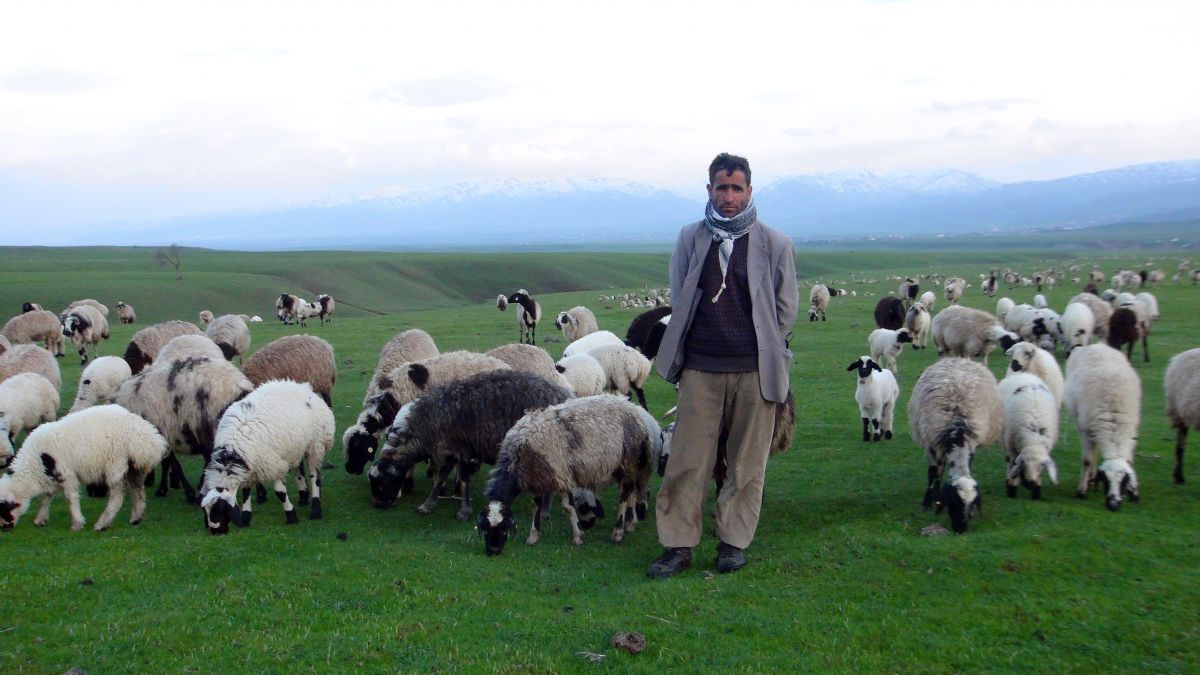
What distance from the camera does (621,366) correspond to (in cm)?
1600

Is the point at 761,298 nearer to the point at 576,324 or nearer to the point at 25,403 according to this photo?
the point at 25,403

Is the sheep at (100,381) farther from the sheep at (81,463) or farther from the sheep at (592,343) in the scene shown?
the sheep at (592,343)

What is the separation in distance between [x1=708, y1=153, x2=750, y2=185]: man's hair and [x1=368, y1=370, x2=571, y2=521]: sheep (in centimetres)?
421

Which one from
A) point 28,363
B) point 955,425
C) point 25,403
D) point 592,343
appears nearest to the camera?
point 955,425

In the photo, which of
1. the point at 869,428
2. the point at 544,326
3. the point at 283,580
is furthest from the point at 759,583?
the point at 544,326

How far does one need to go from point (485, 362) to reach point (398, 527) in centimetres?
382

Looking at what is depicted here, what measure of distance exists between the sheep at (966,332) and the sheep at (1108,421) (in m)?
8.78

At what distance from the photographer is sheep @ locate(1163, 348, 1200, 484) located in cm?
1014

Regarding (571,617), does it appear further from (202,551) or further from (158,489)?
(158,489)

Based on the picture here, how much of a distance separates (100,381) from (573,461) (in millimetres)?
10231

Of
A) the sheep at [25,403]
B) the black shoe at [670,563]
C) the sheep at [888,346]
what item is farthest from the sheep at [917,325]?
the sheep at [25,403]

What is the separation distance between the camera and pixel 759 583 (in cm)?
712

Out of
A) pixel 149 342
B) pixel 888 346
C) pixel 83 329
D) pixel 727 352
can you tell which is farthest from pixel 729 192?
pixel 83 329

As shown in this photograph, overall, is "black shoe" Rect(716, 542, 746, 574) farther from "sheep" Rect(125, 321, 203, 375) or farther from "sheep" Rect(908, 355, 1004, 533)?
"sheep" Rect(125, 321, 203, 375)
